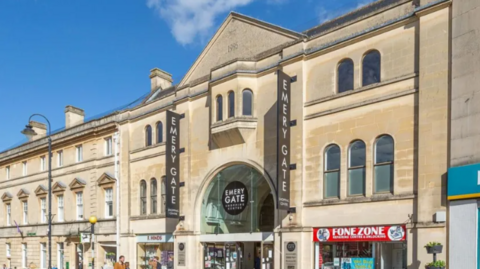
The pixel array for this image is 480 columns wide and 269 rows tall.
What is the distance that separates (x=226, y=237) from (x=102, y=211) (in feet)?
35.2

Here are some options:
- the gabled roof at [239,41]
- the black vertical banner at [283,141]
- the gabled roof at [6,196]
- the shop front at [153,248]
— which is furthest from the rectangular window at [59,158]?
the black vertical banner at [283,141]

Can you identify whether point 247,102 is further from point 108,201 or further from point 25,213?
point 25,213

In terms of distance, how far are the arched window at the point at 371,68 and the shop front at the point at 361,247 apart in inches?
214

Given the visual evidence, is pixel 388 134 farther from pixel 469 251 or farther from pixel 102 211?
pixel 102 211

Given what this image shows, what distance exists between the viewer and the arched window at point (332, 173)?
1734cm

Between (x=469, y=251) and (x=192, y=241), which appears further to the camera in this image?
(x=192, y=241)

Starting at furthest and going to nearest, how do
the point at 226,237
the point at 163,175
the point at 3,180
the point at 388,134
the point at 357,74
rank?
the point at 3,180 → the point at 163,175 → the point at 226,237 → the point at 357,74 → the point at 388,134

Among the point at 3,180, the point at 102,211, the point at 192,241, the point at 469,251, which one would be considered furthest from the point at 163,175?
the point at 3,180

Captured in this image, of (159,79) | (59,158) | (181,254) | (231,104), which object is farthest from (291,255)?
(59,158)

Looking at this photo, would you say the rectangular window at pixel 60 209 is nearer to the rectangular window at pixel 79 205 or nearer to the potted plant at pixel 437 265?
the rectangular window at pixel 79 205

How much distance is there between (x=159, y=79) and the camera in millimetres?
31406

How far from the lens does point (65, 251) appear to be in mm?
30750

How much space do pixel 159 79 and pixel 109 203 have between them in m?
9.24

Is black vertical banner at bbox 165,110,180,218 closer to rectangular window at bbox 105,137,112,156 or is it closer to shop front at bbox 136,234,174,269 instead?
shop front at bbox 136,234,174,269
